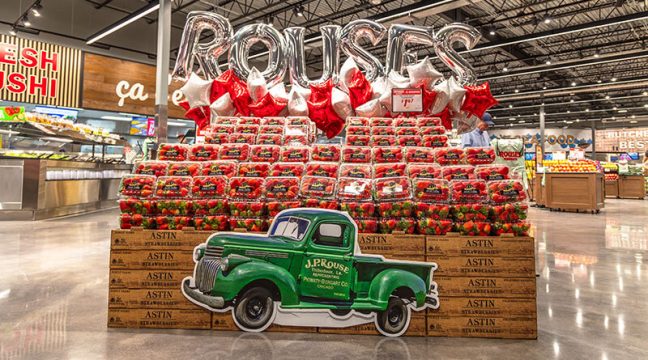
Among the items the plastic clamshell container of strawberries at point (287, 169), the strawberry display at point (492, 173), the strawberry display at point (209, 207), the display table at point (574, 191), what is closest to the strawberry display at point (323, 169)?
the plastic clamshell container of strawberries at point (287, 169)

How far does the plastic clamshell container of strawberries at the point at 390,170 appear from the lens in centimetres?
265

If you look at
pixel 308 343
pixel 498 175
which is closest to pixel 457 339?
pixel 308 343

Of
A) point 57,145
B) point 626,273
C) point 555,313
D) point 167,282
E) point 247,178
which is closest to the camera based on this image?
point 167,282

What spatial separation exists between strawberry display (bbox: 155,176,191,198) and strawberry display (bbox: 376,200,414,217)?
1266 mm

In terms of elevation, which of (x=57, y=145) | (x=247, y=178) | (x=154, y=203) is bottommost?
(x=154, y=203)

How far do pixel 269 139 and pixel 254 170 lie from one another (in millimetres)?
670

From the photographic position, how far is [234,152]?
2.96 metres

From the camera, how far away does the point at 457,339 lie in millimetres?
2270

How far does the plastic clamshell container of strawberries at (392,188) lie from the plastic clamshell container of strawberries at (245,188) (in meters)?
0.76

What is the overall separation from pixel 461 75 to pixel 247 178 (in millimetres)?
2562

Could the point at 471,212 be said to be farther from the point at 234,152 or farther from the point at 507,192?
the point at 234,152

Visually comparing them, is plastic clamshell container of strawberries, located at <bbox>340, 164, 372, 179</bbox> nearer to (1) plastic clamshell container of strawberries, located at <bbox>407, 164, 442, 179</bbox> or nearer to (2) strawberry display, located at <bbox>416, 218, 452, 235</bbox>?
(1) plastic clamshell container of strawberries, located at <bbox>407, 164, 442, 179</bbox>

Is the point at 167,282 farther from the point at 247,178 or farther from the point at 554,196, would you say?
the point at 554,196

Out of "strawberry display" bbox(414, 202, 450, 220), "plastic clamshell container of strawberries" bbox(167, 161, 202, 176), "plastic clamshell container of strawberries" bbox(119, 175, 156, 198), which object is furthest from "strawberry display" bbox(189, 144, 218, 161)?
"strawberry display" bbox(414, 202, 450, 220)
